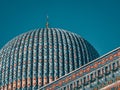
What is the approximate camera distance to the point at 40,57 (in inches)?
2694

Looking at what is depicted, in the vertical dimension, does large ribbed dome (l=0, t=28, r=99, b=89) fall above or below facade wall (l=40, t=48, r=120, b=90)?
above

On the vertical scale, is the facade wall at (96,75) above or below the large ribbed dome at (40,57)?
below

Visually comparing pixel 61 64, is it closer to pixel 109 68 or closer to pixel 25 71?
pixel 25 71

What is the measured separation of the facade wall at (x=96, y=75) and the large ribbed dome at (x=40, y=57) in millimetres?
13427

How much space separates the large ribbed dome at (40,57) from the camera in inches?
2655

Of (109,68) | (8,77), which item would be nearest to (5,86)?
(8,77)

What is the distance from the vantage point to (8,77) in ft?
226

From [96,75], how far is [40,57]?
60.0 ft

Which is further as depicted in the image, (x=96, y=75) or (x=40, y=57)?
(x=40, y=57)

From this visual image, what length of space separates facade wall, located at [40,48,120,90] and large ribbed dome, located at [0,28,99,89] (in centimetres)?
1343

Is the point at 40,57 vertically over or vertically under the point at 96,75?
over

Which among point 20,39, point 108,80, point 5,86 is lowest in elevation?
point 108,80

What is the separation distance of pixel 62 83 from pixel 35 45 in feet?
53.7

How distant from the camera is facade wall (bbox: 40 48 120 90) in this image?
49.1 meters
